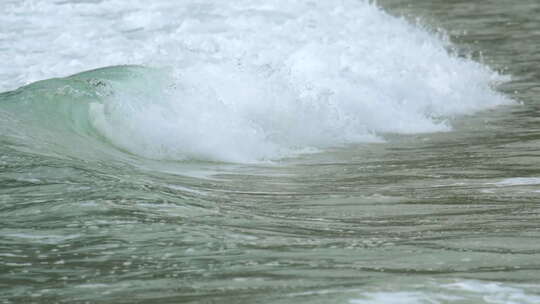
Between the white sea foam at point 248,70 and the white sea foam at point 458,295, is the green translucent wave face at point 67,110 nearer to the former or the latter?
the white sea foam at point 248,70

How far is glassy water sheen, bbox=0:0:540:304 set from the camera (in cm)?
413

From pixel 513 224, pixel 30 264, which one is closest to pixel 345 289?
pixel 30 264

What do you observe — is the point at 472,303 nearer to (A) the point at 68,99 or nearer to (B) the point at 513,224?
(B) the point at 513,224

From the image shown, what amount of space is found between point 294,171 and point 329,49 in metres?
5.33

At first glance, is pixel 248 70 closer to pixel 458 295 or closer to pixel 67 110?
pixel 67 110

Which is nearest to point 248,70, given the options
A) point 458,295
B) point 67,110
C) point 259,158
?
point 259,158

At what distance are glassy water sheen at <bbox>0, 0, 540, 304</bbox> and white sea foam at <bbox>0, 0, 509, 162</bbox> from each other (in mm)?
28

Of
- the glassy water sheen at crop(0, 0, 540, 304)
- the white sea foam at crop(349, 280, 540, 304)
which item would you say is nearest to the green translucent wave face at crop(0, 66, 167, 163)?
the glassy water sheen at crop(0, 0, 540, 304)

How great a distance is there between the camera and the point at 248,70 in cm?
1012

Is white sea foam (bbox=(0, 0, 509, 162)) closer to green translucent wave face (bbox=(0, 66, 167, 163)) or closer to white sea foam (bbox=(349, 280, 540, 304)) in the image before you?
green translucent wave face (bbox=(0, 66, 167, 163))

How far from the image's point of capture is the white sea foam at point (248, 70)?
8352 millimetres

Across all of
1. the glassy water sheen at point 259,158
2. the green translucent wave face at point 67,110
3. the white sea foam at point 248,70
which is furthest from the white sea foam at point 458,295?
the white sea foam at point 248,70

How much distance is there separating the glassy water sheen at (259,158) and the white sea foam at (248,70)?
28 millimetres

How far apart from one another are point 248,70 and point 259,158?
86.2 inches
